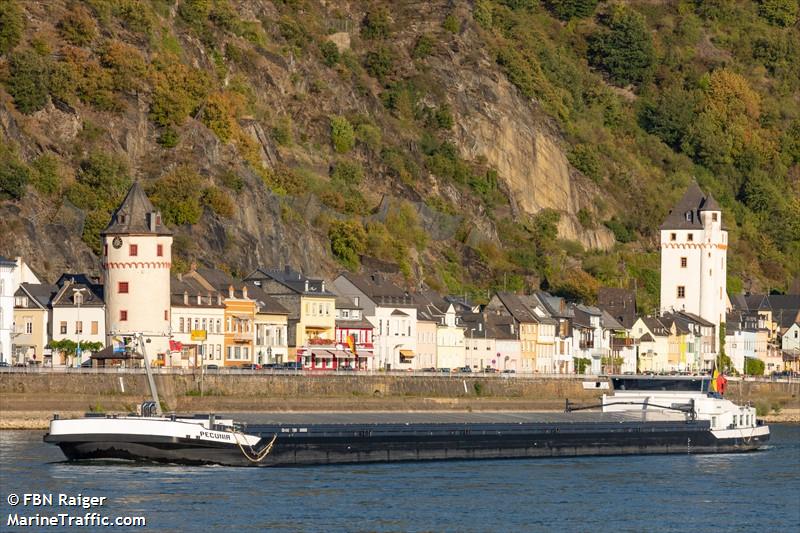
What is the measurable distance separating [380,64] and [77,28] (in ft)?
Answer: 123

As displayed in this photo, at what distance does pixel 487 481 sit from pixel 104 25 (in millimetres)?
79128

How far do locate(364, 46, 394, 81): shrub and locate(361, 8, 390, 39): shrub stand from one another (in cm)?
560

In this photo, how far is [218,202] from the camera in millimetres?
131875

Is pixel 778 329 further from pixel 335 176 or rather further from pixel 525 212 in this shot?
pixel 335 176

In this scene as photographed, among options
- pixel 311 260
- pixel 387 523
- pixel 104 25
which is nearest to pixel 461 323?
pixel 311 260

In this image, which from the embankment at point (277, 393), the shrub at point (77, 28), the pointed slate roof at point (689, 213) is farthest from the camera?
the pointed slate roof at point (689, 213)

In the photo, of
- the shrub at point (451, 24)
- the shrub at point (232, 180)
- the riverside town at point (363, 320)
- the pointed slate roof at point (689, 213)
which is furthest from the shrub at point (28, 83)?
the shrub at point (451, 24)

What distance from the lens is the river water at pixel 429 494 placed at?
62188 millimetres

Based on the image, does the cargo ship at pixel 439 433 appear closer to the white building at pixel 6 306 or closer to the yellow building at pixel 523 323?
the white building at pixel 6 306

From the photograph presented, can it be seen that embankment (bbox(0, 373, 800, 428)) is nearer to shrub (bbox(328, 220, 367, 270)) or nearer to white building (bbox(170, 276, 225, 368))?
white building (bbox(170, 276, 225, 368))

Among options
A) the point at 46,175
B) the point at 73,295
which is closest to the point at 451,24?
the point at 46,175

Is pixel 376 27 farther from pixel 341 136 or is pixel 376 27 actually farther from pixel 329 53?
pixel 341 136

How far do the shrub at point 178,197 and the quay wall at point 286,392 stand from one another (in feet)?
71.1

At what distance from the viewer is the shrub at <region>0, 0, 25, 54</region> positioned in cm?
13938
